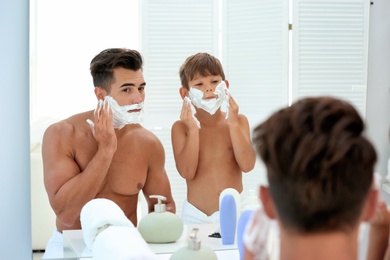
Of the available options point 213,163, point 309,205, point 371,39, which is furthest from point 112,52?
point 309,205

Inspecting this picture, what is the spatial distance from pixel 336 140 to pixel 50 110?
1.23m

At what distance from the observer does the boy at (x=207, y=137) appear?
1.76 meters

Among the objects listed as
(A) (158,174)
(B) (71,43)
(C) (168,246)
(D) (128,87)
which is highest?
(B) (71,43)

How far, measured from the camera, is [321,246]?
0.70 meters

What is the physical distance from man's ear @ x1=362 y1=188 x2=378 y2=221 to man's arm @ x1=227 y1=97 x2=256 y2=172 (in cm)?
105

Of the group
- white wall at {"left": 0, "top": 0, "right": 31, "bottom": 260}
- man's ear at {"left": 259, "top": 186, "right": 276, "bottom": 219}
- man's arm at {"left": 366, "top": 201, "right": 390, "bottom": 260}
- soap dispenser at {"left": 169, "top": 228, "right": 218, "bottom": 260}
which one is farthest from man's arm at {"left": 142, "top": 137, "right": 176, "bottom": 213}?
man's ear at {"left": 259, "top": 186, "right": 276, "bottom": 219}

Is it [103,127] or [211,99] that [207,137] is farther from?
[103,127]

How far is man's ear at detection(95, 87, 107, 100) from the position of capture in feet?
5.71

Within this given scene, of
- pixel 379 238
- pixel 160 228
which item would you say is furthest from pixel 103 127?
pixel 379 238

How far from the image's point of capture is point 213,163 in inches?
70.4

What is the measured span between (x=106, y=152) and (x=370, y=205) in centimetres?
110

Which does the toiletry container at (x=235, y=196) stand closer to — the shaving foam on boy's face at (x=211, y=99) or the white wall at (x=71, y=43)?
the shaving foam on boy's face at (x=211, y=99)

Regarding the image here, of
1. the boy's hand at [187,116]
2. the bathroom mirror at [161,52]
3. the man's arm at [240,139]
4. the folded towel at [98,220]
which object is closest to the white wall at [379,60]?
the bathroom mirror at [161,52]

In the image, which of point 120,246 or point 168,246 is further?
point 168,246
